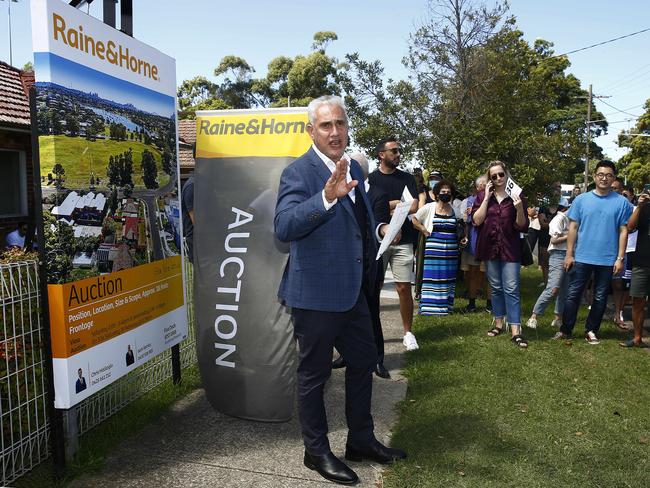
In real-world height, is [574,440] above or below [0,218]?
below

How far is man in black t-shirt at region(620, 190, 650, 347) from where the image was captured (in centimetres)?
618

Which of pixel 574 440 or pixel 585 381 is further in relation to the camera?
pixel 585 381

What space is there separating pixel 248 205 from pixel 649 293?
476cm

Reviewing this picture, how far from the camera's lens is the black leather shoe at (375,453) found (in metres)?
3.49

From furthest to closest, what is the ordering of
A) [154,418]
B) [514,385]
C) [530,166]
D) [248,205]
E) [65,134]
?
1. [530,166]
2. [514,385]
3. [154,418]
4. [248,205]
5. [65,134]

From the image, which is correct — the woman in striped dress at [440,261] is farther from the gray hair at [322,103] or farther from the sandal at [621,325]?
the gray hair at [322,103]

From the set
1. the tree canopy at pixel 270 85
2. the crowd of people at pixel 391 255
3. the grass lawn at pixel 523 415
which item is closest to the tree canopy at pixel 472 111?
the crowd of people at pixel 391 255

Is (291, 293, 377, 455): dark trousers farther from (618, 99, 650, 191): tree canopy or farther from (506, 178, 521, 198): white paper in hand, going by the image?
(618, 99, 650, 191): tree canopy

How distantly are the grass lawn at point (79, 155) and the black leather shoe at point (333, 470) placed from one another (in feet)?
6.70

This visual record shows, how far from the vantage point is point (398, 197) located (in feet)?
18.6

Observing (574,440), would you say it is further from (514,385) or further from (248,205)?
(248,205)

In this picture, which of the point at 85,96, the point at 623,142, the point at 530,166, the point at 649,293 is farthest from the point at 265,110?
the point at 623,142

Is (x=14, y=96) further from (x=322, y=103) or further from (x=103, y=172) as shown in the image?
(x=322, y=103)

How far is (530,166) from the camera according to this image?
9828 mm
